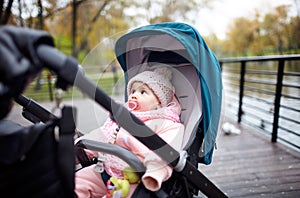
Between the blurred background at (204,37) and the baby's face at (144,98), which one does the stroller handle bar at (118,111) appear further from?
the baby's face at (144,98)

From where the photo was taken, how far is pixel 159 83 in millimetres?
1396

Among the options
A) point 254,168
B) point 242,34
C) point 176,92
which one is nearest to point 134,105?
point 176,92

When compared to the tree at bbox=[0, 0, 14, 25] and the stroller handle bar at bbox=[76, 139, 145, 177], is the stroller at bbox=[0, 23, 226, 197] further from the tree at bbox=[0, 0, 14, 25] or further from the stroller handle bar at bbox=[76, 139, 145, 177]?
the tree at bbox=[0, 0, 14, 25]

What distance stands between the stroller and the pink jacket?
38mm

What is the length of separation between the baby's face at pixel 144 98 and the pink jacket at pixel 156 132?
6cm

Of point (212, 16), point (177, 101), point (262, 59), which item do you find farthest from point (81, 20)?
point (177, 101)

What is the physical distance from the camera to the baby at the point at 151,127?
1.00 meters

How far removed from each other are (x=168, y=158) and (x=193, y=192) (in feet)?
1.15

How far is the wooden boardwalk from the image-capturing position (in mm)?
1959

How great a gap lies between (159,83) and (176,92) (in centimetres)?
16

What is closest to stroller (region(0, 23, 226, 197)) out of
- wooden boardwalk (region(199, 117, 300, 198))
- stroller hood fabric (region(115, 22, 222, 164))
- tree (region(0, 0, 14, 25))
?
stroller hood fabric (region(115, 22, 222, 164))

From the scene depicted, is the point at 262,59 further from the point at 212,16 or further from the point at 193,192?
the point at 212,16

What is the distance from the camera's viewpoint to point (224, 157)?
2.64 meters

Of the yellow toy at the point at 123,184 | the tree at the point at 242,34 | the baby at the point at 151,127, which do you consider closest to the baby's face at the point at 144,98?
the baby at the point at 151,127
